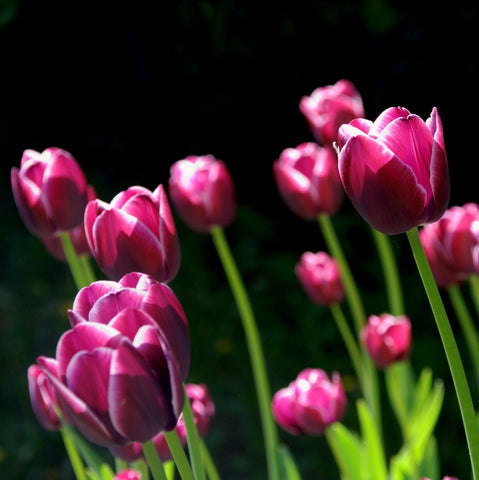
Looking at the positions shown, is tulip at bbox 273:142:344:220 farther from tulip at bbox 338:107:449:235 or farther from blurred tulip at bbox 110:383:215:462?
tulip at bbox 338:107:449:235

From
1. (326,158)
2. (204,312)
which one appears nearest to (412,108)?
(204,312)

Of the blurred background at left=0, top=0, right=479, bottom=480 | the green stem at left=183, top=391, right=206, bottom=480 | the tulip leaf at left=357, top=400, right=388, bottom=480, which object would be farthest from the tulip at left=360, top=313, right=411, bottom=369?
the blurred background at left=0, top=0, right=479, bottom=480

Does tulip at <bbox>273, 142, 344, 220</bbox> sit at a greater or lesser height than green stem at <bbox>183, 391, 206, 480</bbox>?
greater

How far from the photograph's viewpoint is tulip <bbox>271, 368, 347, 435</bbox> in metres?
1.16

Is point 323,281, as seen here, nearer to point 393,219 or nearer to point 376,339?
point 376,339

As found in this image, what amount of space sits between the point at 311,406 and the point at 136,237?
507 mm

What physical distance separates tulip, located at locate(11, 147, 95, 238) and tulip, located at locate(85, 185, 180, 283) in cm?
22

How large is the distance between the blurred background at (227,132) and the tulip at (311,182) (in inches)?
36.2

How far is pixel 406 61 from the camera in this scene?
7.70 ft

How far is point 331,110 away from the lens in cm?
141

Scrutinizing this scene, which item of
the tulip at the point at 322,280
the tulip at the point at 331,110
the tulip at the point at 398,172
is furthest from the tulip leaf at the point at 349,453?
the tulip at the point at 398,172


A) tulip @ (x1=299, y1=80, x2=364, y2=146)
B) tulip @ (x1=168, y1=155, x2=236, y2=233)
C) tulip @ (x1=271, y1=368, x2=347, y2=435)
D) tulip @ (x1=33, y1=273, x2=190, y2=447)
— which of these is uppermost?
tulip @ (x1=299, y1=80, x2=364, y2=146)

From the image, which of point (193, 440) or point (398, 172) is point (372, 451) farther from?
point (398, 172)

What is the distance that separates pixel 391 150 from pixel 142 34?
2.10 m
